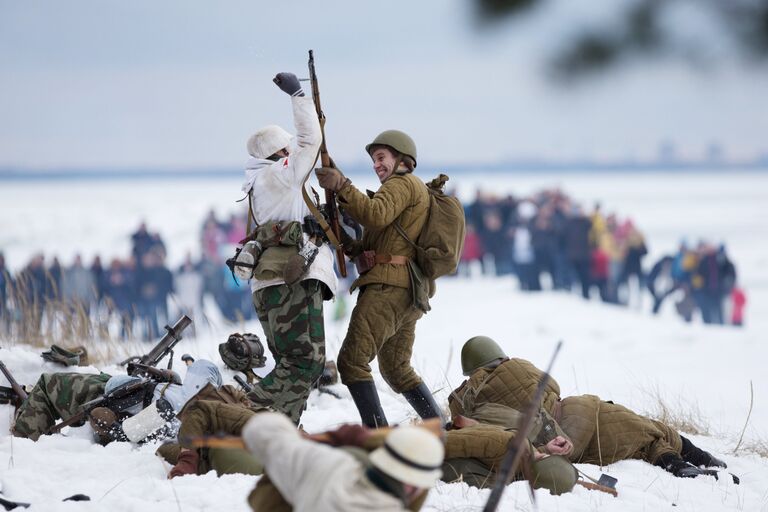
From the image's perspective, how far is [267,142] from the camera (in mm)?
5199

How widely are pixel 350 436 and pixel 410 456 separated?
1.10 ft

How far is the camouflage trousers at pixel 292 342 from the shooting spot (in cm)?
502

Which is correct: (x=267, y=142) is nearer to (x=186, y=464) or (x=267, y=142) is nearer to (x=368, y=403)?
(x=368, y=403)

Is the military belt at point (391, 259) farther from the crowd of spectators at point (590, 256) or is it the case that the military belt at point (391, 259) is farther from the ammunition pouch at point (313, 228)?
the crowd of spectators at point (590, 256)

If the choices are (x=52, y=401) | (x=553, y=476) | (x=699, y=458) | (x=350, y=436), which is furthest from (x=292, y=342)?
(x=699, y=458)

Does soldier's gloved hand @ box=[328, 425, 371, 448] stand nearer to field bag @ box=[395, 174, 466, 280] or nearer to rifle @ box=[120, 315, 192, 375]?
field bag @ box=[395, 174, 466, 280]

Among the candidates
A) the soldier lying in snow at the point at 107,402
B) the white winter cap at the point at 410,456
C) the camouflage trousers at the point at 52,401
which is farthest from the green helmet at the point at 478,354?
the white winter cap at the point at 410,456

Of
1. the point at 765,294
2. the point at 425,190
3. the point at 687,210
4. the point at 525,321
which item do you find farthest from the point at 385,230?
the point at 687,210

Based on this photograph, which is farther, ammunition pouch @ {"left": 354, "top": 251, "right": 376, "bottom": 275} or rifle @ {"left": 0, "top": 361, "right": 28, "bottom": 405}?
rifle @ {"left": 0, "top": 361, "right": 28, "bottom": 405}

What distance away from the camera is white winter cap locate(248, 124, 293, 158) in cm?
521

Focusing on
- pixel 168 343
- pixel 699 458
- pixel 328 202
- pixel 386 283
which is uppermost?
pixel 328 202

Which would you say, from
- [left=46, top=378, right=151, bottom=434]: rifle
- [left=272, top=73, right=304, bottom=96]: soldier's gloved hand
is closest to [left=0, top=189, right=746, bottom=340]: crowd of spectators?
[left=46, top=378, right=151, bottom=434]: rifle

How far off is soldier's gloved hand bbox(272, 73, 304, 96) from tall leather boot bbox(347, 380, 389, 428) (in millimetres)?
1491

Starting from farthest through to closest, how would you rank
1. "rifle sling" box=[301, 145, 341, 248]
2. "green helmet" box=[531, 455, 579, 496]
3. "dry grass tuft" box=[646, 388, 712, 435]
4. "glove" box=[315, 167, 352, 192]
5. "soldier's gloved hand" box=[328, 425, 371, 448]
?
"dry grass tuft" box=[646, 388, 712, 435] → "rifle sling" box=[301, 145, 341, 248] → "glove" box=[315, 167, 352, 192] → "green helmet" box=[531, 455, 579, 496] → "soldier's gloved hand" box=[328, 425, 371, 448]
